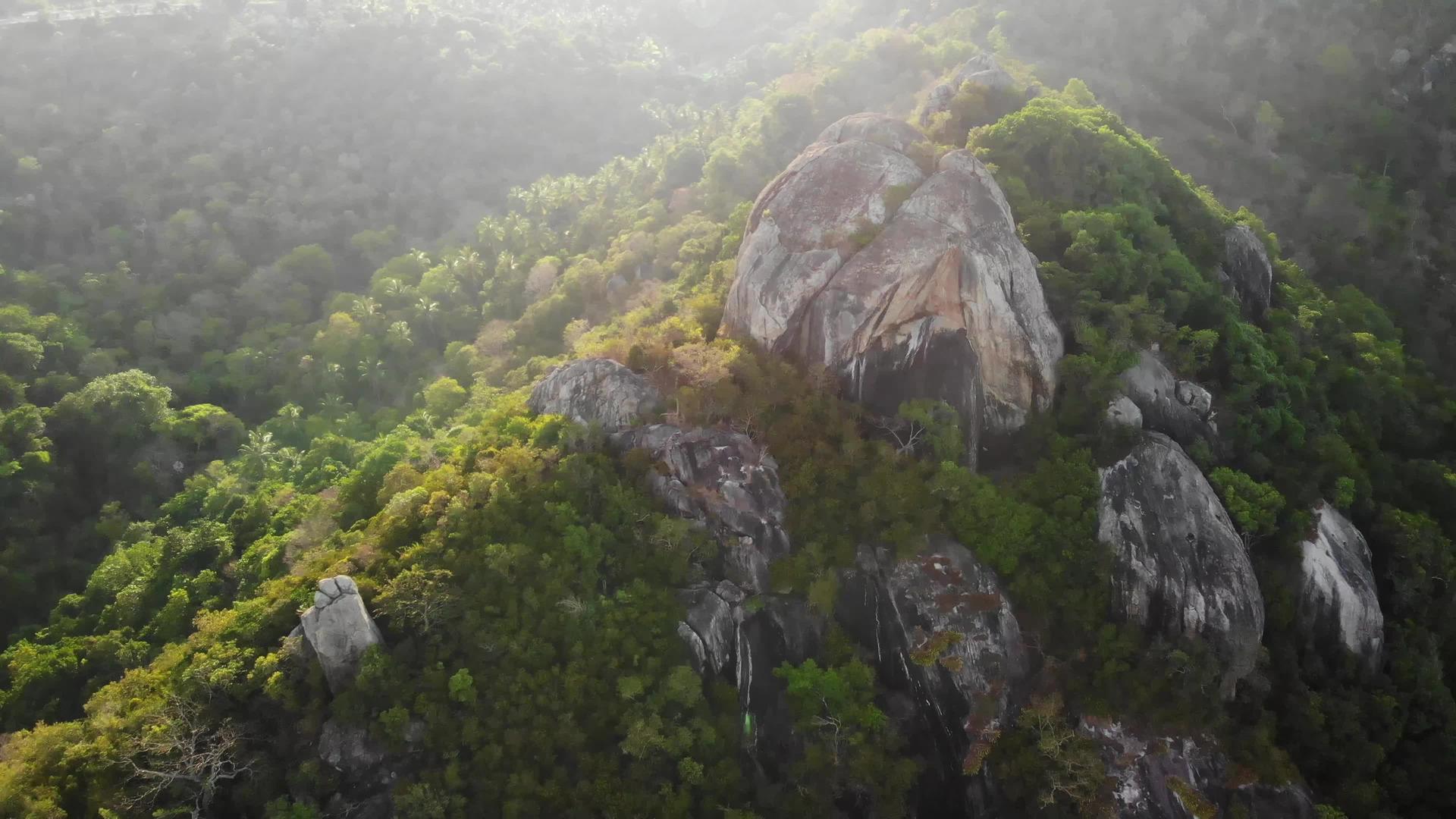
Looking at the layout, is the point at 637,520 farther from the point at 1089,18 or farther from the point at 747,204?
the point at 1089,18

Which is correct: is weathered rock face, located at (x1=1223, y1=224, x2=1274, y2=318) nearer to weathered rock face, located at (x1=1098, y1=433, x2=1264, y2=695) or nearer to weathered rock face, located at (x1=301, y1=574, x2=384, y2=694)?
weathered rock face, located at (x1=1098, y1=433, x2=1264, y2=695)

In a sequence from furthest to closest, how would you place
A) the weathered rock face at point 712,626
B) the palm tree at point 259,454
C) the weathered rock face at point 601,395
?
the palm tree at point 259,454 → the weathered rock face at point 601,395 → the weathered rock face at point 712,626

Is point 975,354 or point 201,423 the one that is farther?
point 201,423

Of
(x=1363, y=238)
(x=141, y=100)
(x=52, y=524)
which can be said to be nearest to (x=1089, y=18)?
(x=1363, y=238)

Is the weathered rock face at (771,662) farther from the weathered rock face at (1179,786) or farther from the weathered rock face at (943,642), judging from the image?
the weathered rock face at (1179,786)

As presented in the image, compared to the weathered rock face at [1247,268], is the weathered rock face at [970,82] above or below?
above

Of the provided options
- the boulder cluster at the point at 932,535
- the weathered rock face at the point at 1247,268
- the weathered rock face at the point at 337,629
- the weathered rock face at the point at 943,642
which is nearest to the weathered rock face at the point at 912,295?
the boulder cluster at the point at 932,535

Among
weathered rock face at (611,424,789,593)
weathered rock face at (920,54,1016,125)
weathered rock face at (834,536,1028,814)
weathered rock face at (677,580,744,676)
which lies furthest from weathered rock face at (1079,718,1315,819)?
weathered rock face at (920,54,1016,125)
